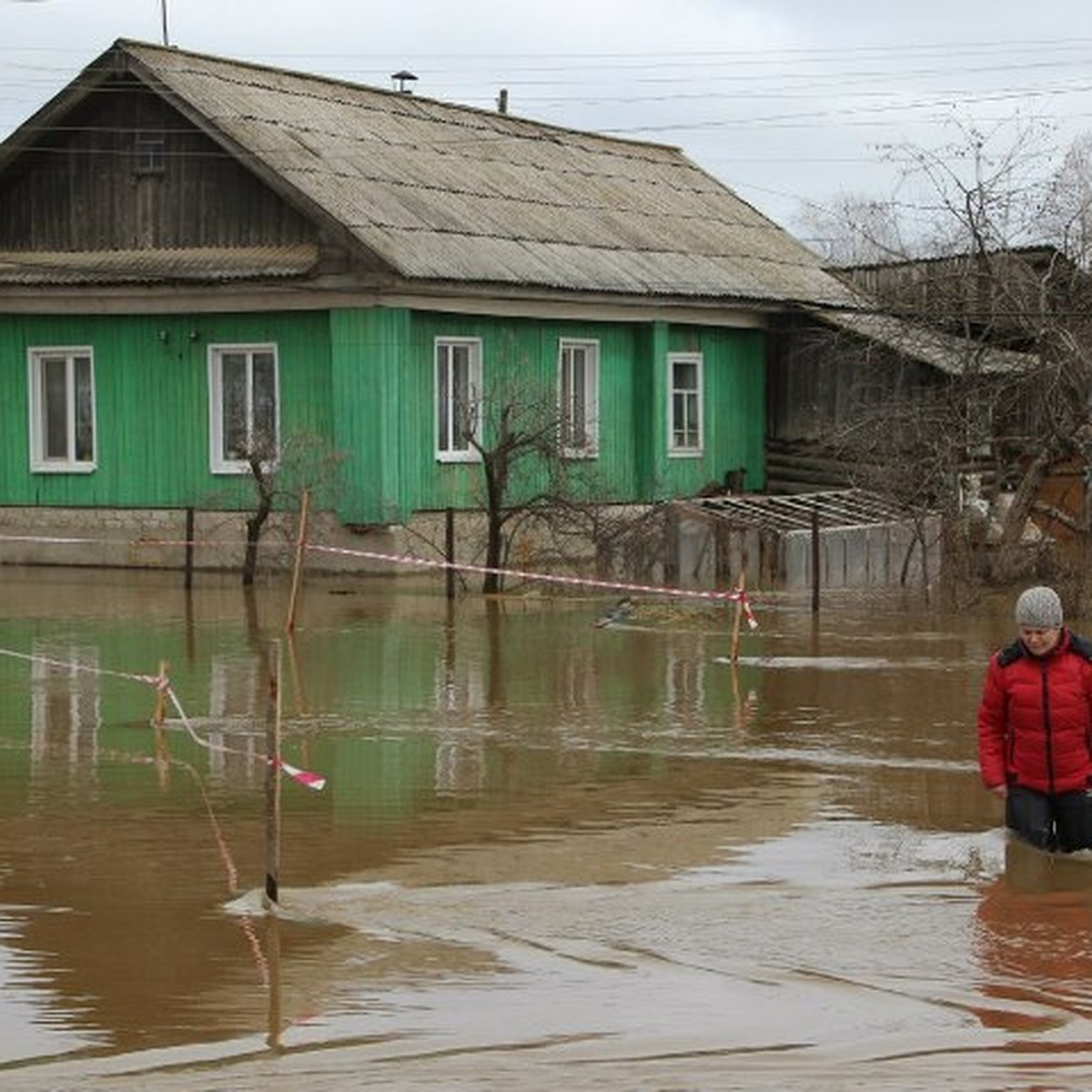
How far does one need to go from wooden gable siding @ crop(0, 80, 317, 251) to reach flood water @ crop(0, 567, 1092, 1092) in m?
9.90

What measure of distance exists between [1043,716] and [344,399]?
1782cm

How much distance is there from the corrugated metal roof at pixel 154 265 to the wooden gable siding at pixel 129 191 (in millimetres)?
167

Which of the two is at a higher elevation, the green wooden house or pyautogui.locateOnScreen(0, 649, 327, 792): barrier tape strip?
the green wooden house

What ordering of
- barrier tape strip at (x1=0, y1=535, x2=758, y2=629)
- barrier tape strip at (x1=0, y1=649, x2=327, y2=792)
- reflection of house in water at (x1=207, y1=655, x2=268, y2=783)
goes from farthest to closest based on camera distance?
barrier tape strip at (x1=0, y1=535, x2=758, y2=629)
reflection of house in water at (x1=207, y1=655, x2=268, y2=783)
barrier tape strip at (x1=0, y1=649, x2=327, y2=792)

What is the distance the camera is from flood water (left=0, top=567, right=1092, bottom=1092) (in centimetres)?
843

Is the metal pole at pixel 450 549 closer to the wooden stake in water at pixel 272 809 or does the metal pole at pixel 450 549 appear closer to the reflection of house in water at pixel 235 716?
the reflection of house in water at pixel 235 716

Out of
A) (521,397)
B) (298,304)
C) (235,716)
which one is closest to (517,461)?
(521,397)

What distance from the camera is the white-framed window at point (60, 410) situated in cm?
3073

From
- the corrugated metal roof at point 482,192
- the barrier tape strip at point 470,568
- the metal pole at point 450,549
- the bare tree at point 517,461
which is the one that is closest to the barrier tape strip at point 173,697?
the barrier tape strip at point 470,568

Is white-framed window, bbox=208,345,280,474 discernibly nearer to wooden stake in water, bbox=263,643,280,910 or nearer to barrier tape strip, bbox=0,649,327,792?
barrier tape strip, bbox=0,649,327,792

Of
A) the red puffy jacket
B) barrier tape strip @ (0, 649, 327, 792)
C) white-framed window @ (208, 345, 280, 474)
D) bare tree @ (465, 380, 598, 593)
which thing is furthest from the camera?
white-framed window @ (208, 345, 280, 474)

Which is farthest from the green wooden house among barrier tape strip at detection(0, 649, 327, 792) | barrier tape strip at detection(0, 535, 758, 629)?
barrier tape strip at detection(0, 649, 327, 792)

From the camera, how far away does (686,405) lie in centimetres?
3356

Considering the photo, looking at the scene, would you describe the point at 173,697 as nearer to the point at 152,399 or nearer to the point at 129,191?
the point at 152,399
